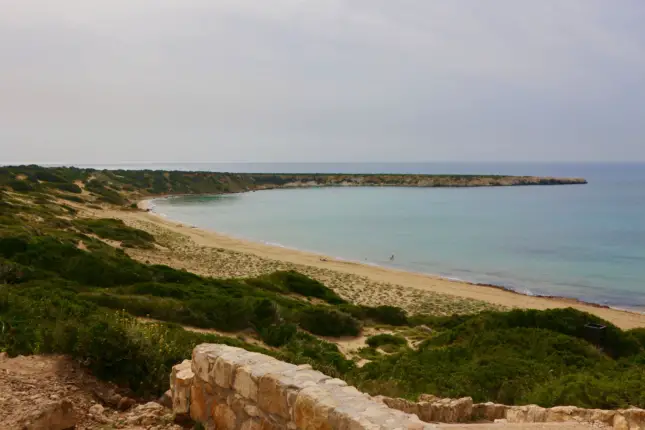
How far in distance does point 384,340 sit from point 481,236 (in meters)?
38.3

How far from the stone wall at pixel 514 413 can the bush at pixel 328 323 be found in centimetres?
825

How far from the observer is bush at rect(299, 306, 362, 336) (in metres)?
16.1

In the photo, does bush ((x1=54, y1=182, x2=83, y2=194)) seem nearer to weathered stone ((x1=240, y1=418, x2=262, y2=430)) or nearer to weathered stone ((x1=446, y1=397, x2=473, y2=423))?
weathered stone ((x1=446, y1=397, x2=473, y2=423))

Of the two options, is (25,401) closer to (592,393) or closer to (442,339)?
(592,393)

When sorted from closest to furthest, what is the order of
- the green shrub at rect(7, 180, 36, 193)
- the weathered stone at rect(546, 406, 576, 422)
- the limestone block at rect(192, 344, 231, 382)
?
the limestone block at rect(192, 344, 231, 382), the weathered stone at rect(546, 406, 576, 422), the green shrub at rect(7, 180, 36, 193)

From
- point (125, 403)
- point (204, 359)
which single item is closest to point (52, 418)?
point (125, 403)

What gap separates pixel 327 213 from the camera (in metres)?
71.8

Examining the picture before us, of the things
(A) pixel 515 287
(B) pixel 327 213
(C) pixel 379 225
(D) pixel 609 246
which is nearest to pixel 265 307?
(A) pixel 515 287

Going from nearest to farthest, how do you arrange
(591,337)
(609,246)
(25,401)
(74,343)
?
(25,401), (74,343), (591,337), (609,246)

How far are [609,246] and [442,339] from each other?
3844 centimetres

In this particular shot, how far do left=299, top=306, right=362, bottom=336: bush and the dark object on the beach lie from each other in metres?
7.05

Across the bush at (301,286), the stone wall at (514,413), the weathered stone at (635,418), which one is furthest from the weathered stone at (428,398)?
the bush at (301,286)

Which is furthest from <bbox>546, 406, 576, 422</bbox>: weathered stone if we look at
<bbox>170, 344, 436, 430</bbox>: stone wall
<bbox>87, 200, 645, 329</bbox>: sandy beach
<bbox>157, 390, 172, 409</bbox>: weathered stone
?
<bbox>87, 200, 645, 329</bbox>: sandy beach

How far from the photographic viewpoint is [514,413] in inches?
295
